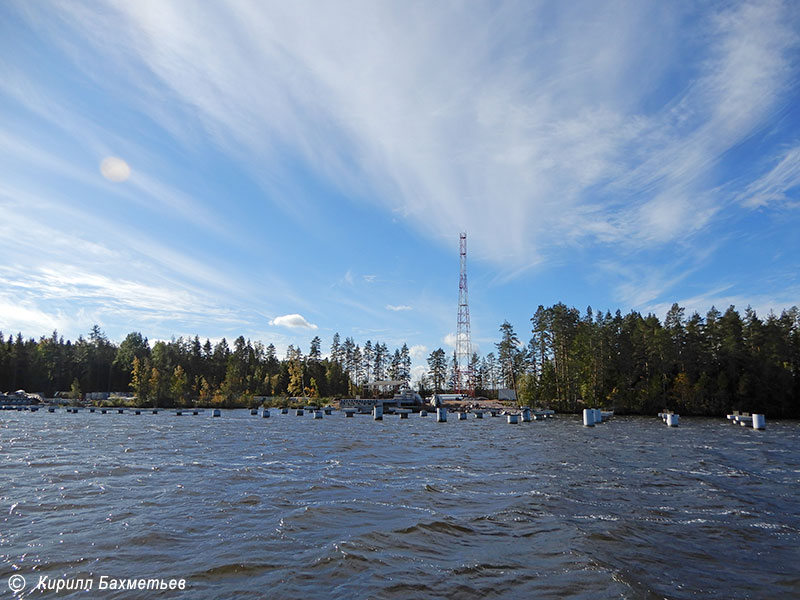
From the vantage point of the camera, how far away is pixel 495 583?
8.27 m

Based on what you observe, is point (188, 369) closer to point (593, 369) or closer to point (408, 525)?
point (593, 369)

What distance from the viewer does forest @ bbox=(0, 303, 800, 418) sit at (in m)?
75.2

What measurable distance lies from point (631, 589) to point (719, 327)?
8914 cm

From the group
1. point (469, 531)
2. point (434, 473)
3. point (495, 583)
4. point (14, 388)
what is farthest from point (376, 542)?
point (14, 388)

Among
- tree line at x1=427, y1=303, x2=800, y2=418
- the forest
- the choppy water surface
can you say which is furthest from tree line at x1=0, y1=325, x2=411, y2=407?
the choppy water surface

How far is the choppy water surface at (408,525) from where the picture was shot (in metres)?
8.44

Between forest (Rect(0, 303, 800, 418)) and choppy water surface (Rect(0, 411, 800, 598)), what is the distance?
60.9 meters

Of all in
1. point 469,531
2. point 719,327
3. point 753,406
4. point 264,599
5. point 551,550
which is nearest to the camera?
point 264,599

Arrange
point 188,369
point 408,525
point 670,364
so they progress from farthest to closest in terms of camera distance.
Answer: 1. point 188,369
2. point 670,364
3. point 408,525

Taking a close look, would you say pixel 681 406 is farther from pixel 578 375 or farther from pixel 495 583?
pixel 495 583

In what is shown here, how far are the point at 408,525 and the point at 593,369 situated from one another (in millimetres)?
78941

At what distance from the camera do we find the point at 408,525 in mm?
11922

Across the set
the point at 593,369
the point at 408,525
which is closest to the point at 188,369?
the point at 593,369

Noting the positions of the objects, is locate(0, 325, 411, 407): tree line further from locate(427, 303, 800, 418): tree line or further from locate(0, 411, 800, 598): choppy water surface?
locate(0, 411, 800, 598): choppy water surface
